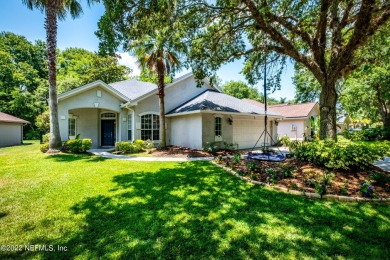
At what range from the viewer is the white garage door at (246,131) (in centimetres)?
1498

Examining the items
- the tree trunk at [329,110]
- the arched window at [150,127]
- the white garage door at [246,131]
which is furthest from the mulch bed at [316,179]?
the arched window at [150,127]

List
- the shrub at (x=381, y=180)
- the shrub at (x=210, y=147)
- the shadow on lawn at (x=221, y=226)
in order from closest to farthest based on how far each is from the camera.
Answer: the shadow on lawn at (x=221, y=226), the shrub at (x=381, y=180), the shrub at (x=210, y=147)

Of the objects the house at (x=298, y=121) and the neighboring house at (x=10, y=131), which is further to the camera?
the house at (x=298, y=121)

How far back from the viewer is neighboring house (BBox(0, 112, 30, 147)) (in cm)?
1869

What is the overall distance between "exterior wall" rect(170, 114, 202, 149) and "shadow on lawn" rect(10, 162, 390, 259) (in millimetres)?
7737

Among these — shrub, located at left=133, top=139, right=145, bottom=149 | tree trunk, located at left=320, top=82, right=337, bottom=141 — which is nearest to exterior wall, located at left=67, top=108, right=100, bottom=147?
shrub, located at left=133, top=139, right=145, bottom=149

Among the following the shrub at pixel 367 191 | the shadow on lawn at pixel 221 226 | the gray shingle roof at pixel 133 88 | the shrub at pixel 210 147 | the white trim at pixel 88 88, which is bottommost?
the shadow on lawn at pixel 221 226

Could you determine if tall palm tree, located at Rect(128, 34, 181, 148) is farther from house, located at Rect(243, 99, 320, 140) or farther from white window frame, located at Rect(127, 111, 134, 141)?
house, located at Rect(243, 99, 320, 140)

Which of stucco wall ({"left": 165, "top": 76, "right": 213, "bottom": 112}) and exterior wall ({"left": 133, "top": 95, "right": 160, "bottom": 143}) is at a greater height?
stucco wall ({"left": 165, "top": 76, "right": 213, "bottom": 112})

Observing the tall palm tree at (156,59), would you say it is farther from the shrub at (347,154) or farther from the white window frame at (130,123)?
the shrub at (347,154)

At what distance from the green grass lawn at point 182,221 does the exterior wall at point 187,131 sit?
23.1ft

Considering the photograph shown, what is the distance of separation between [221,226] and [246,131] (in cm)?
1280

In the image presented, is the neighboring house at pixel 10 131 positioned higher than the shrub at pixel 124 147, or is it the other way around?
the neighboring house at pixel 10 131

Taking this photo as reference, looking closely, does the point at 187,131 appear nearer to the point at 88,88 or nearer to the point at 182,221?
the point at 88,88
